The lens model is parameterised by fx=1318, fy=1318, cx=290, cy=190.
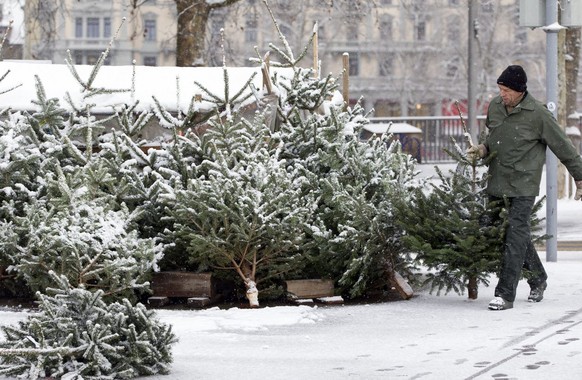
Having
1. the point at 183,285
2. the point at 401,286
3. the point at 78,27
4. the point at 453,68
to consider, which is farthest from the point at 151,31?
the point at 401,286

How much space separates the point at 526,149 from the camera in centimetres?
956

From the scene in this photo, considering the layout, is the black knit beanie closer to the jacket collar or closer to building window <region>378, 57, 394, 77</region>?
the jacket collar

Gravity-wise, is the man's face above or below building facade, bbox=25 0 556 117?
below

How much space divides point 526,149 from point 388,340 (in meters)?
2.07

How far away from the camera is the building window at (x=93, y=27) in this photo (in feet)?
282

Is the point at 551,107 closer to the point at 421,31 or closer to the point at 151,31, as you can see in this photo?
the point at 421,31

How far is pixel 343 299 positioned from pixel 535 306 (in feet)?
5.17

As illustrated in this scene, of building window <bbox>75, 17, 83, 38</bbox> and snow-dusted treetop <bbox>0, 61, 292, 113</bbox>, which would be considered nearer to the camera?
snow-dusted treetop <bbox>0, 61, 292, 113</bbox>

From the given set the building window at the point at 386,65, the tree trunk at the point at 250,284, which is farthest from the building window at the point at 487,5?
the tree trunk at the point at 250,284

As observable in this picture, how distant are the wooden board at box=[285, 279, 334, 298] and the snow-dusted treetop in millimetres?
2297

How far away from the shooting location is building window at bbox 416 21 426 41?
75.7 metres

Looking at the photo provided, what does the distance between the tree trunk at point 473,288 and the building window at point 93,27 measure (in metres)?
77.5

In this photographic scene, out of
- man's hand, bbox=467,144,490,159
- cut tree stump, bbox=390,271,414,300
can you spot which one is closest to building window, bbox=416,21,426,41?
cut tree stump, bbox=390,271,414,300

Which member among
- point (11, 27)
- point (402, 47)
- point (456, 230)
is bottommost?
point (456, 230)
